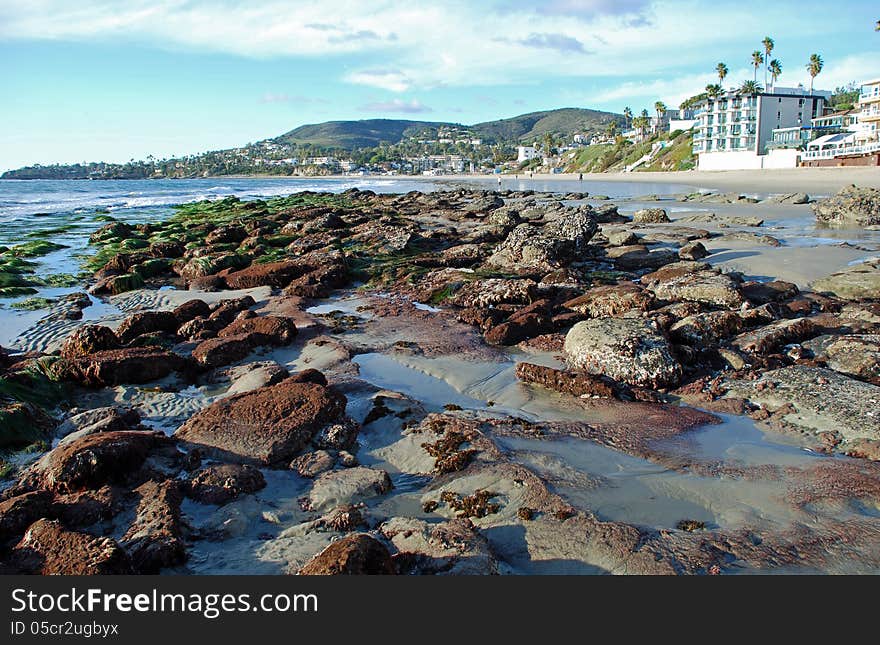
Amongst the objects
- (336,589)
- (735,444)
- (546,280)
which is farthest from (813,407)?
(546,280)

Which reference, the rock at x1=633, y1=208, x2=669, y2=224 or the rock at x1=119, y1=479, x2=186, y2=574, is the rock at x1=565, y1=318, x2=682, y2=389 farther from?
the rock at x1=633, y1=208, x2=669, y2=224

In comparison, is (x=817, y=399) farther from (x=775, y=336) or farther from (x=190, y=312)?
(x=190, y=312)

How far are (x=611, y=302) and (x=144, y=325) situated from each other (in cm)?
770

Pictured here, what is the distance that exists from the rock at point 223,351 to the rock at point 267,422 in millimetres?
1878

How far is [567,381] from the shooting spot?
6707mm

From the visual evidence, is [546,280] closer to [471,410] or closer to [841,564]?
[471,410]

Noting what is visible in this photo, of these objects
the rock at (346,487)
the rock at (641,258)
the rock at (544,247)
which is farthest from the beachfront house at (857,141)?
the rock at (346,487)

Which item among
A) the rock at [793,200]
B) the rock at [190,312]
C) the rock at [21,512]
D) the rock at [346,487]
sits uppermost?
the rock at [793,200]

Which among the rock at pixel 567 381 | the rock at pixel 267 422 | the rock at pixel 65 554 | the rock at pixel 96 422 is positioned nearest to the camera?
the rock at pixel 65 554

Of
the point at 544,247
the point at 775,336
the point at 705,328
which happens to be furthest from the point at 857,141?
the point at 705,328

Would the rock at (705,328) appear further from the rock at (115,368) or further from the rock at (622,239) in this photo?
the rock at (622,239)

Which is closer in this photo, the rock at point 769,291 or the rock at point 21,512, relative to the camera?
the rock at point 21,512

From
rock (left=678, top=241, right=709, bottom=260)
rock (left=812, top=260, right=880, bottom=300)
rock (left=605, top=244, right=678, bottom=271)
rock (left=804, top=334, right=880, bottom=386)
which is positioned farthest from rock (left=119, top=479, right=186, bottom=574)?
rock (left=678, top=241, right=709, bottom=260)

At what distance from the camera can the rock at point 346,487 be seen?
4.60 m
